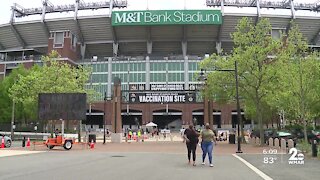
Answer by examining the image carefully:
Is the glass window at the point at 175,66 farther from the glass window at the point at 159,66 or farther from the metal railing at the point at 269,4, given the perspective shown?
the metal railing at the point at 269,4

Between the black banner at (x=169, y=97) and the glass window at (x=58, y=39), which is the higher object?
the glass window at (x=58, y=39)

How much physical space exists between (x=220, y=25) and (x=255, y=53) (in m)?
56.5

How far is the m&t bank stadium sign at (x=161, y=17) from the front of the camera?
274ft

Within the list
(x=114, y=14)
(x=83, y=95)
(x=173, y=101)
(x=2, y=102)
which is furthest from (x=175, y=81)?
(x=83, y=95)

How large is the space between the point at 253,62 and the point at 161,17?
184 ft

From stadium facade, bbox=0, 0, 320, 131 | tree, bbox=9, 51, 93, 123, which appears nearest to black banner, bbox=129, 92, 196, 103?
tree, bbox=9, 51, 93, 123

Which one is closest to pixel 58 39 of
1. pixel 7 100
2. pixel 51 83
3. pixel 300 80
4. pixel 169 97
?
pixel 7 100

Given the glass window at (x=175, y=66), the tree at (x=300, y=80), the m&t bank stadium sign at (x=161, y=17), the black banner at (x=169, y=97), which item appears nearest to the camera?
the tree at (x=300, y=80)

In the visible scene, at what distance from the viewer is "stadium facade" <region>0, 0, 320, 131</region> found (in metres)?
84.3

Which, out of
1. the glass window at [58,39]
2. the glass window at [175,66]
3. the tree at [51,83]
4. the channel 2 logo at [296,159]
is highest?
the glass window at [58,39]

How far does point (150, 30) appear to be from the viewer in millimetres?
88562

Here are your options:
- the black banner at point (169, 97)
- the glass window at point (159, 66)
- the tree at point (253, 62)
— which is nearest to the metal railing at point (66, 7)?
the glass window at point (159, 66)

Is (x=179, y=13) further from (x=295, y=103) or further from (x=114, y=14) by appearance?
(x=295, y=103)

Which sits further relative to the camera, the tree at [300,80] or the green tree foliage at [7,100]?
the green tree foliage at [7,100]
